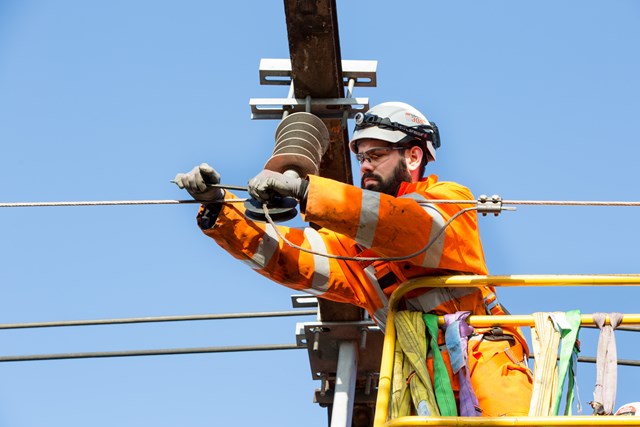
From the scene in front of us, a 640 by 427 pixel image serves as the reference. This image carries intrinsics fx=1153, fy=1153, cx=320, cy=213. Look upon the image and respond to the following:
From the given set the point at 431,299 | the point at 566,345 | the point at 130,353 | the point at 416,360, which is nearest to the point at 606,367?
the point at 566,345

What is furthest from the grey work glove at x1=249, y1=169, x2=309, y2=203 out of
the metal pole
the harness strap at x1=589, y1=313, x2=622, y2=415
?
the metal pole

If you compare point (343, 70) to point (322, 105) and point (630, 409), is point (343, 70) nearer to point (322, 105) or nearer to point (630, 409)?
point (322, 105)

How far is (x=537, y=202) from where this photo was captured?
4.74 m

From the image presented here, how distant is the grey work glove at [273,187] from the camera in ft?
15.6

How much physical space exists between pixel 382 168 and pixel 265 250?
2.42 feet

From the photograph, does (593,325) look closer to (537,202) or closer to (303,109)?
(537,202)

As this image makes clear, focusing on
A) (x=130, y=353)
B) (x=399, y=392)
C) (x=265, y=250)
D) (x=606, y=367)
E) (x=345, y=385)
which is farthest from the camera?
(x=130, y=353)

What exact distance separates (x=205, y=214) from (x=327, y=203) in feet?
2.59

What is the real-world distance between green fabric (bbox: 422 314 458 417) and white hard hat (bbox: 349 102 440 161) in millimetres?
1153

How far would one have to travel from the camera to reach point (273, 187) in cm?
479

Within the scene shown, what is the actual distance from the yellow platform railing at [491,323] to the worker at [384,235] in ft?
0.59

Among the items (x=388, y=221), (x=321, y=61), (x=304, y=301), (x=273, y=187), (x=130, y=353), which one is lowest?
(x=130, y=353)

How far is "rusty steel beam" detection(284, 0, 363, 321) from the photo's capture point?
552 centimetres

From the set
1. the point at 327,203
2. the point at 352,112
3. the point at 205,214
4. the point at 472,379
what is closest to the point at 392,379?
the point at 472,379
